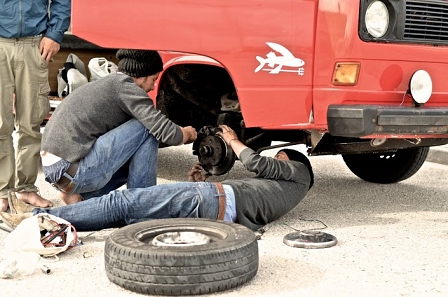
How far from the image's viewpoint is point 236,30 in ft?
13.2

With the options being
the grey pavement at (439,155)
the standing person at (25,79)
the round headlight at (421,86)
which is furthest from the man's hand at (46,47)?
the grey pavement at (439,155)

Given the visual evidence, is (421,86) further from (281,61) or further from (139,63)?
(139,63)

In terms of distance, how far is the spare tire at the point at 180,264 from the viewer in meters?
2.97

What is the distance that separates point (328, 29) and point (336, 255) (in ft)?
4.12

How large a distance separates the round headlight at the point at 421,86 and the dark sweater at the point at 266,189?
2.55 feet

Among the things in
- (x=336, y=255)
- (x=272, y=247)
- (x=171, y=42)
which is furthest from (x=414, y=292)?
(x=171, y=42)

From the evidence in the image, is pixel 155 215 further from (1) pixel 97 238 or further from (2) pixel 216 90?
(2) pixel 216 90

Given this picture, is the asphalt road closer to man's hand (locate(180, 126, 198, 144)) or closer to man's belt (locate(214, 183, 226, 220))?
man's belt (locate(214, 183, 226, 220))

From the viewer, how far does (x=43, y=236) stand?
357 cm

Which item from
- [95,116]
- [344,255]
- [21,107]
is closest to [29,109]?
[21,107]

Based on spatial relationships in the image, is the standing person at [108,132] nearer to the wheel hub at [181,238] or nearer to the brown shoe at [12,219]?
the brown shoe at [12,219]

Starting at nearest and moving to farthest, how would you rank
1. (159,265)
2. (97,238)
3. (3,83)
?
(159,265) < (97,238) < (3,83)

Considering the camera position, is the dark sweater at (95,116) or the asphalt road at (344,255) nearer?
the asphalt road at (344,255)

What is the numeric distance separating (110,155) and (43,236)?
0.73 meters
